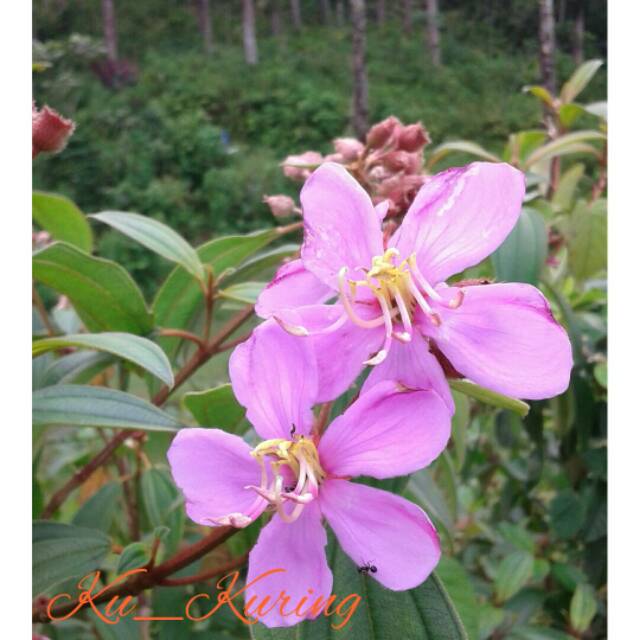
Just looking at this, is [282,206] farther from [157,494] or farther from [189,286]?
[157,494]

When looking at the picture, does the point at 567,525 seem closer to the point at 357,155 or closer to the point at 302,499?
the point at 357,155

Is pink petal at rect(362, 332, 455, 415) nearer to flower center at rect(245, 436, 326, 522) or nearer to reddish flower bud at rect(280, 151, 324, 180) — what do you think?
flower center at rect(245, 436, 326, 522)

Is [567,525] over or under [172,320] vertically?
under

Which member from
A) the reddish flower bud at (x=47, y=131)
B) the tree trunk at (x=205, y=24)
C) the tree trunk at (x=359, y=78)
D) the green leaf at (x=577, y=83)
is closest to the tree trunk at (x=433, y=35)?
the tree trunk at (x=359, y=78)

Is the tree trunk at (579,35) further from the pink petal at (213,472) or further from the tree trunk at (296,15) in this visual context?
the tree trunk at (296,15)

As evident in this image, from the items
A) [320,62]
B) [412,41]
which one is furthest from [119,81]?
[412,41]

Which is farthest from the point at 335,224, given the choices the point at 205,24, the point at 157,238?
the point at 205,24
